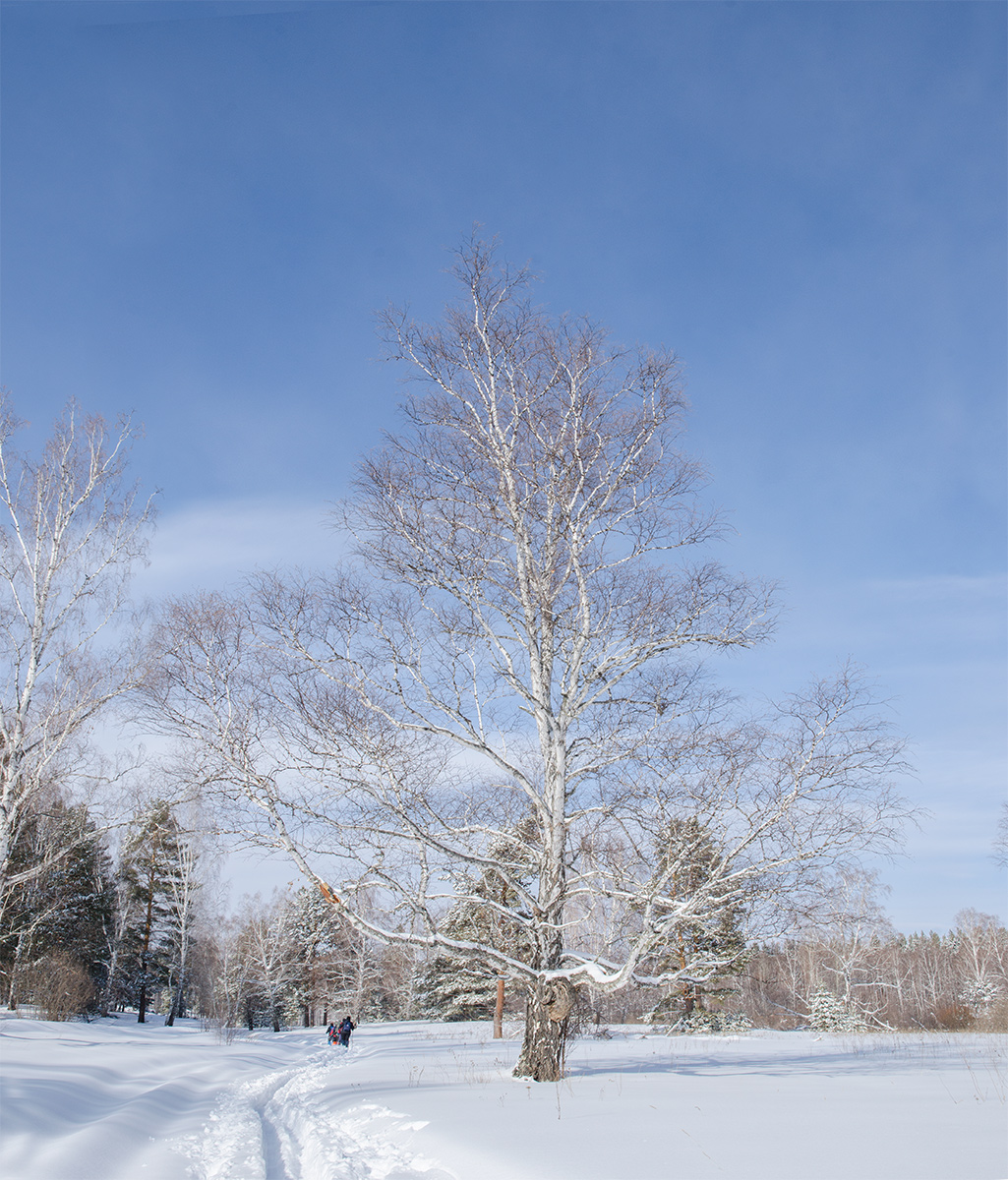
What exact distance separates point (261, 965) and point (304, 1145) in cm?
4049

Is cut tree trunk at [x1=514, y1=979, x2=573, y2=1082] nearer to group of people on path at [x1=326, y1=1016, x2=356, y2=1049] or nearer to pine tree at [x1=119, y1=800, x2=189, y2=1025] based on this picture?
group of people on path at [x1=326, y1=1016, x2=356, y2=1049]

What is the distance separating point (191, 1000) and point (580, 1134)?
2482 inches

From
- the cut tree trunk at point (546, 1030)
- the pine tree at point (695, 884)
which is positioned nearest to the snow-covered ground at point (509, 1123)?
the cut tree trunk at point (546, 1030)

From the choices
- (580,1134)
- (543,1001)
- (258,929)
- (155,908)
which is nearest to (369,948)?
(258,929)

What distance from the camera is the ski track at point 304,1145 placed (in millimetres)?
4926

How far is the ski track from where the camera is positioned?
493 centimetres

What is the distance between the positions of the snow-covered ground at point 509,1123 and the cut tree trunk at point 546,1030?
0.95 feet

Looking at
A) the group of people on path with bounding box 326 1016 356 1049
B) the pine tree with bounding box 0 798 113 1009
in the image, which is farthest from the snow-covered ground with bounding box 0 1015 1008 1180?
the pine tree with bounding box 0 798 113 1009

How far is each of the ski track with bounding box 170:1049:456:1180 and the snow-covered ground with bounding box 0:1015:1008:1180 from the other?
25 millimetres

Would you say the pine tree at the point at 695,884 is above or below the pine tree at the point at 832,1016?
above

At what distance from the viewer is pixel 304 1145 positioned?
6203 mm

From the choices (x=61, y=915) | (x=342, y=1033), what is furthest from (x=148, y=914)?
(x=342, y=1033)

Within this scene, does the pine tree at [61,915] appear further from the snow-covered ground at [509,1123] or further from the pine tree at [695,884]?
the pine tree at [695,884]

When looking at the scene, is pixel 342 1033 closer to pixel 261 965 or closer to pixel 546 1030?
pixel 546 1030
